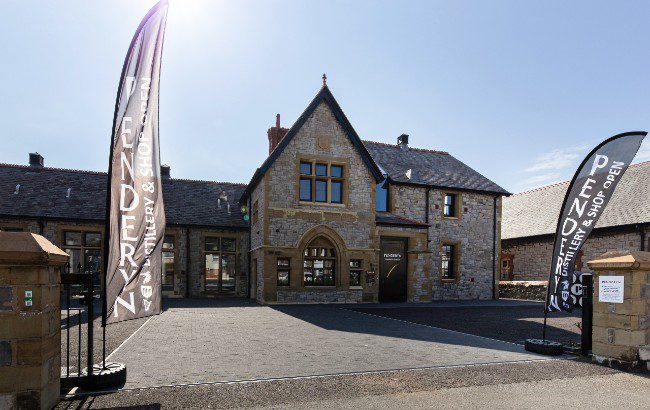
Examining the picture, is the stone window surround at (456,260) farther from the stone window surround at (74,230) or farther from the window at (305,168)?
the stone window surround at (74,230)

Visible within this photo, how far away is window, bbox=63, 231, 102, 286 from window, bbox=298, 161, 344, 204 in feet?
34.9

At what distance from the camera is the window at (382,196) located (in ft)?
65.5

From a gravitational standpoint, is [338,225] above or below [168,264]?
above

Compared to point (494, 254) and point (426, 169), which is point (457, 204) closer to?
point (426, 169)

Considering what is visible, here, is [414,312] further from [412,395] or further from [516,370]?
[412,395]

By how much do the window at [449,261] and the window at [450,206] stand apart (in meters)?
1.66

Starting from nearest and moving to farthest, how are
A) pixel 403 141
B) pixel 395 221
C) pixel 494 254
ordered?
pixel 395 221
pixel 494 254
pixel 403 141

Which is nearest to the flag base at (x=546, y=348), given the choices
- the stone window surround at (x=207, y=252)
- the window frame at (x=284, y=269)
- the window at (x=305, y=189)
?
the window frame at (x=284, y=269)

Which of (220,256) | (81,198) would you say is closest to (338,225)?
(220,256)

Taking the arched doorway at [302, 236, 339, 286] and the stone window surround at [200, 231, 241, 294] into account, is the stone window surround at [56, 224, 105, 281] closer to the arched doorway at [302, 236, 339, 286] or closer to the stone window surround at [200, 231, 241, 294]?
the stone window surround at [200, 231, 241, 294]

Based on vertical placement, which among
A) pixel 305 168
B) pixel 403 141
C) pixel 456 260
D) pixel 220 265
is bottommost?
pixel 220 265

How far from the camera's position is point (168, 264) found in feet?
67.3

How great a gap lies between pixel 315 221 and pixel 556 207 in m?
17.8

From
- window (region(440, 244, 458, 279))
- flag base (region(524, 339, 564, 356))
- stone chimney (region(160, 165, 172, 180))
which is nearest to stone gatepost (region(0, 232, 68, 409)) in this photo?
flag base (region(524, 339, 564, 356))
